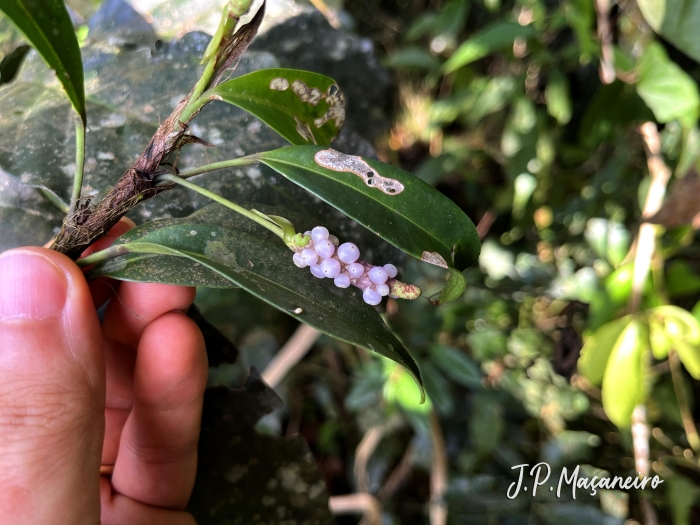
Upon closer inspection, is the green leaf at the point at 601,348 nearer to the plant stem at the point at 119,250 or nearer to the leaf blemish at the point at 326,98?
the leaf blemish at the point at 326,98

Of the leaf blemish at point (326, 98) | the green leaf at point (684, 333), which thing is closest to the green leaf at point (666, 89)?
the green leaf at point (684, 333)

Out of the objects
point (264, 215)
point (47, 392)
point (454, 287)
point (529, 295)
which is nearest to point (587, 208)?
point (529, 295)

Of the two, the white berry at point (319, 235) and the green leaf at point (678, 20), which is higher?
the green leaf at point (678, 20)

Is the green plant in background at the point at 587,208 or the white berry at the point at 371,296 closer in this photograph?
the white berry at the point at 371,296

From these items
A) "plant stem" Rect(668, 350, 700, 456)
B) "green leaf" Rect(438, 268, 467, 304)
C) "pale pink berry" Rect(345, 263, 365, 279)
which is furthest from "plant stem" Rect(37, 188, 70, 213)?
"plant stem" Rect(668, 350, 700, 456)

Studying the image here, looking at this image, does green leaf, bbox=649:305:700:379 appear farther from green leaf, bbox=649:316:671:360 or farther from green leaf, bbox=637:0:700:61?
green leaf, bbox=637:0:700:61

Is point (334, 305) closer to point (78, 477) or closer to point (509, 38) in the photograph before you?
point (78, 477)
